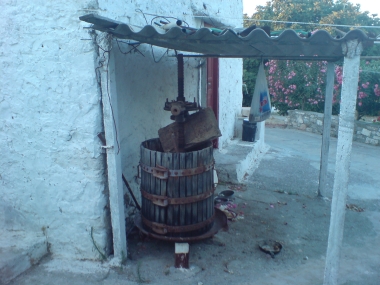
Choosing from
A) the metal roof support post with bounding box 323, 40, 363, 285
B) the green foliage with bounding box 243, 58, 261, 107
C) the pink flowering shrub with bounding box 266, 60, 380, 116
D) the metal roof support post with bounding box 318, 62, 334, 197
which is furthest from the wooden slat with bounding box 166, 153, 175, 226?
the green foliage with bounding box 243, 58, 261, 107

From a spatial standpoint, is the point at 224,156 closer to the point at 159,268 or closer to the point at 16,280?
the point at 159,268

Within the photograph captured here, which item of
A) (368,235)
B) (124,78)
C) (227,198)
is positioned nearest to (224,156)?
(227,198)

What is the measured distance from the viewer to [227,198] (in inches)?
227

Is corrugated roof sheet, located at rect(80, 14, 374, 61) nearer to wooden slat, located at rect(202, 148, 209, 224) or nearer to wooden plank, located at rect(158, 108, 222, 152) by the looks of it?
wooden plank, located at rect(158, 108, 222, 152)

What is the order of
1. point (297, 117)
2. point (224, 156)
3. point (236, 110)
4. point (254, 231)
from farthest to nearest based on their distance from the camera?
point (297, 117)
point (236, 110)
point (224, 156)
point (254, 231)

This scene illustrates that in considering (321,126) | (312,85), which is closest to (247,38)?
(321,126)

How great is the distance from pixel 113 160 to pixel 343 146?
83.3 inches

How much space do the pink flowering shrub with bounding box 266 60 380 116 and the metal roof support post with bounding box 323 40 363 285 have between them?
9963 mm

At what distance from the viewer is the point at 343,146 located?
3.13 meters

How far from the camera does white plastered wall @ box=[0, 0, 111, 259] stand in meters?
3.53

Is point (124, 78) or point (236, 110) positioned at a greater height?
point (124, 78)

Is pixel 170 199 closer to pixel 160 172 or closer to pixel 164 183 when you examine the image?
pixel 164 183

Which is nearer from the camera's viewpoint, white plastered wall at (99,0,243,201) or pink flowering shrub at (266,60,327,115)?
white plastered wall at (99,0,243,201)

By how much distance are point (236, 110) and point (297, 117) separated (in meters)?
4.90
